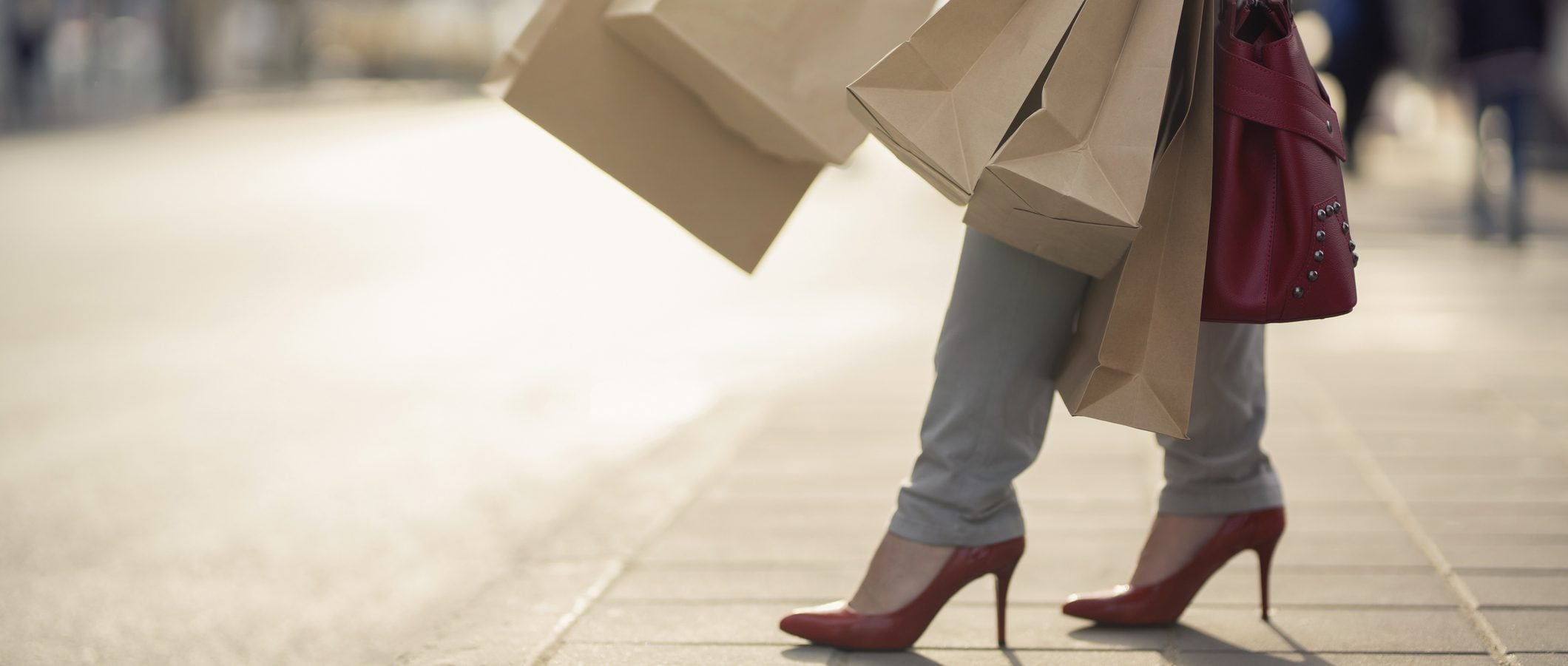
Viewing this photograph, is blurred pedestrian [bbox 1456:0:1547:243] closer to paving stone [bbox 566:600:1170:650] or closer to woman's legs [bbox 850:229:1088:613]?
paving stone [bbox 566:600:1170:650]

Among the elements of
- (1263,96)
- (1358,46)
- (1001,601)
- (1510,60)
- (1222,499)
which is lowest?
(1001,601)

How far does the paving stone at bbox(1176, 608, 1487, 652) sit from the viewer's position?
2.49 meters

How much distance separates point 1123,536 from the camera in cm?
323

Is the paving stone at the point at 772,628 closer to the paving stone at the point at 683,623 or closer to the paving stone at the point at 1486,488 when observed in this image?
the paving stone at the point at 683,623

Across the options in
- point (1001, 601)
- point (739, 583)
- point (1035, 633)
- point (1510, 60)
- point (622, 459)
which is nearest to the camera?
point (1001, 601)

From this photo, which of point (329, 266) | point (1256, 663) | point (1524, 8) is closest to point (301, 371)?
point (329, 266)

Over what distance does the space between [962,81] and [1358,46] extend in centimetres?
1093

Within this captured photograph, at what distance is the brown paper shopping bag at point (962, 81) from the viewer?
192 cm

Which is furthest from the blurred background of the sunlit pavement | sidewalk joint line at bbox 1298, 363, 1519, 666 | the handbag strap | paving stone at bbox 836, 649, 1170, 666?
the handbag strap

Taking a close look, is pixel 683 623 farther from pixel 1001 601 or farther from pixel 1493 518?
pixel 1493 518

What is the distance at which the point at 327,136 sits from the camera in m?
18.0

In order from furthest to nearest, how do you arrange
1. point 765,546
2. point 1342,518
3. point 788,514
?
point 788,514, point 1342,518, point 765,546

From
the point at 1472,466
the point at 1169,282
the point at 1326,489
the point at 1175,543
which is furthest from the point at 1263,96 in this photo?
the point at 1472,466

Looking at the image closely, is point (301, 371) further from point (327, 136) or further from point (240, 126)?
point (240, 126)
